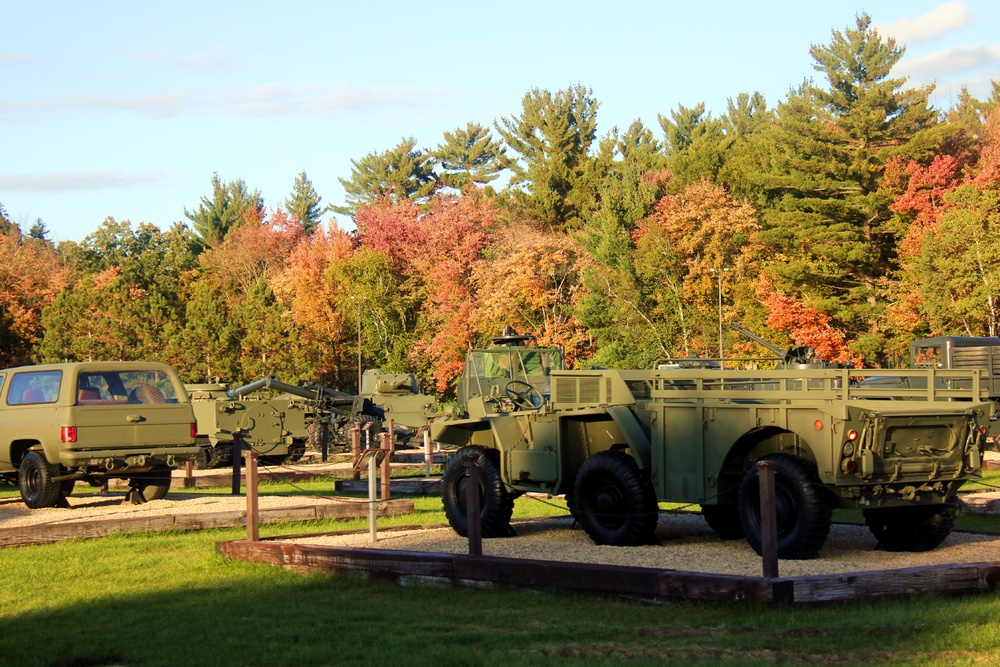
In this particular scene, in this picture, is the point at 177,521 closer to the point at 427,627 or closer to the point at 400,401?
the point at 427,627

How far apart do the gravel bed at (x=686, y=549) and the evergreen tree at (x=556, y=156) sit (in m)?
50.3

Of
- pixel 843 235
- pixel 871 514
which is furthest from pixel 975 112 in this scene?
pixel 871 514

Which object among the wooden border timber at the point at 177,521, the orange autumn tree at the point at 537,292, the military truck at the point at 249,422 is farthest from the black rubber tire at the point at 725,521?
the orange autumn tree at the point at 537,292

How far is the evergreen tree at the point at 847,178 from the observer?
4819 cm

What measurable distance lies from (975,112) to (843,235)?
22.0 m

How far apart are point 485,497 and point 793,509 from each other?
12.4 feet

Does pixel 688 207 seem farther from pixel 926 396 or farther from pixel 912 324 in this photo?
pixel 926 396

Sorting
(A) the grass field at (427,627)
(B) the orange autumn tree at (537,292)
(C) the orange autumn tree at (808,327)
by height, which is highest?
(B) the orange autumn tree at (537,292)

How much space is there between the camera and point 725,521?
521 inches

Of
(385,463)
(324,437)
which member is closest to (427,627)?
(385,463)

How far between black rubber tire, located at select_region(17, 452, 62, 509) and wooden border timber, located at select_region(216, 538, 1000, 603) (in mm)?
6242

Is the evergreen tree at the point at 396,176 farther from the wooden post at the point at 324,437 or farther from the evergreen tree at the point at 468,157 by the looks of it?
the wooden post at the point at 324,437

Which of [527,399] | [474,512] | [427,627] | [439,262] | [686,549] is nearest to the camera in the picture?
[427,627]

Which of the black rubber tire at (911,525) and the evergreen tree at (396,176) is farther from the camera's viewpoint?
the evergreen tree at (396,176)
